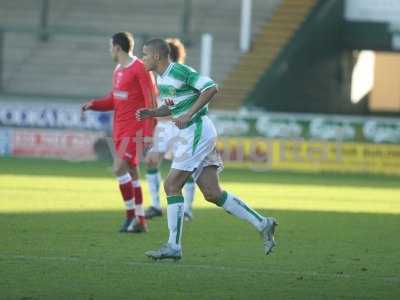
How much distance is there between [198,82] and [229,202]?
1117 mm

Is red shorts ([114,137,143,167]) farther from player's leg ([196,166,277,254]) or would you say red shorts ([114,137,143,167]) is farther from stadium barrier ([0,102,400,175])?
stadium barrier ([0,102,400,175])

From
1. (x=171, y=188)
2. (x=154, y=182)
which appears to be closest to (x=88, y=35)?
(x=154, y=182)

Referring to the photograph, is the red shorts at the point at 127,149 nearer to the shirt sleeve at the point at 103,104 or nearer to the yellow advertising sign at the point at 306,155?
the shirt sleeve at the point at 103,104

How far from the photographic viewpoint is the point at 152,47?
405 inches

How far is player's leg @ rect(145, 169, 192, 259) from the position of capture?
10.1 meters

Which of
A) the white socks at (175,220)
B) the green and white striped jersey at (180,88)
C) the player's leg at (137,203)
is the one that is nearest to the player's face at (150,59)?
the green and white striped jersey at (180,88)

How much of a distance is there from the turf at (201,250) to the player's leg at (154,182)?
34 centimetres

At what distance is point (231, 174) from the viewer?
2538 cm

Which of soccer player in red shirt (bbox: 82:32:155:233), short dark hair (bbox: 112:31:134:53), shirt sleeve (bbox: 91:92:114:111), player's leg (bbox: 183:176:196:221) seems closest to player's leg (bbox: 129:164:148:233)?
soccer player in red shirt (bbox: 82:32:155:233)

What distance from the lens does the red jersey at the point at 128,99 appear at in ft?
41.7

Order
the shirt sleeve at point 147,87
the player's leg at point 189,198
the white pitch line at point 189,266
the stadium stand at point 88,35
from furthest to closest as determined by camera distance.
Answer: the stadium stand at point 88,35 < the player's leg at point 189,198 < the shirt sleeve at point 147,87 < the white pitch line at point 189,266

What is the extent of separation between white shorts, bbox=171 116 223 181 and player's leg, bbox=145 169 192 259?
0.09 metres

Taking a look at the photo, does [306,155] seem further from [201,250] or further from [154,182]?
[201,250]

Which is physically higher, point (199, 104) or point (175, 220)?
point (199, 104)
